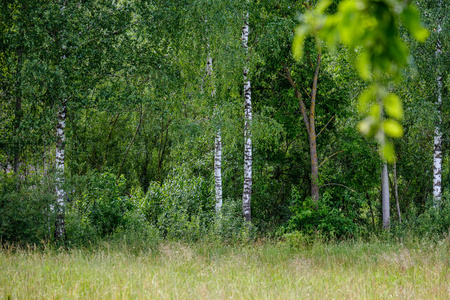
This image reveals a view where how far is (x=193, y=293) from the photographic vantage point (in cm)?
482

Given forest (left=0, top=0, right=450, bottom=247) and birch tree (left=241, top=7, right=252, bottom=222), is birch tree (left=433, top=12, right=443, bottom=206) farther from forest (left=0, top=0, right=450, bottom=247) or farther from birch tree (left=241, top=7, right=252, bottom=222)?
birch tree (left=241, top=7, right=252, bottom=222)

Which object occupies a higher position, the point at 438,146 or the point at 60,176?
the point at 438,146

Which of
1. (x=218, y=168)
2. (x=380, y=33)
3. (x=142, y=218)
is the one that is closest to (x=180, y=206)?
(x=142, y=218)

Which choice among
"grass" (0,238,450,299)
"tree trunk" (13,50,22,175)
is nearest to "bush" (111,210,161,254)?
"grass" (0,238,450,299)

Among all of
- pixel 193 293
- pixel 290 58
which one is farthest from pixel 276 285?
pixel 290 58

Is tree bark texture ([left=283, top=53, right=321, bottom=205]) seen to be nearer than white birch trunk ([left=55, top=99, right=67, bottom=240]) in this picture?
No

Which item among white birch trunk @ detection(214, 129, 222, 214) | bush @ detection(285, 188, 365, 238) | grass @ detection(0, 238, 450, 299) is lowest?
grass @ detection(0, 238, 450, 299)

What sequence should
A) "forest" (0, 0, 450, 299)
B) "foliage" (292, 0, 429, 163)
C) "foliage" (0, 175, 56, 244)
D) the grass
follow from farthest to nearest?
"foliage" (0, 175, 56, 244) → "forest" (0, 0, 450, 299) → the grass → "foliage" (292, 0, 429, 163)

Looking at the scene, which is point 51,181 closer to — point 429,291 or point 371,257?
point 371,257

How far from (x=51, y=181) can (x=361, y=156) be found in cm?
799

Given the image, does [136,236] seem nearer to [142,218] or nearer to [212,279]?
[142,218]

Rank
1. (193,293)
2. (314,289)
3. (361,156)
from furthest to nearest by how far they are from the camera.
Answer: (361,156)
(314,289)
(193,293)

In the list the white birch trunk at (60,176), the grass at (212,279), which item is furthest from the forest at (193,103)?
the grass at (212,279)

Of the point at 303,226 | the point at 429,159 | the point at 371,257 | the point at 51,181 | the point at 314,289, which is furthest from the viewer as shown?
the point at 429,159
